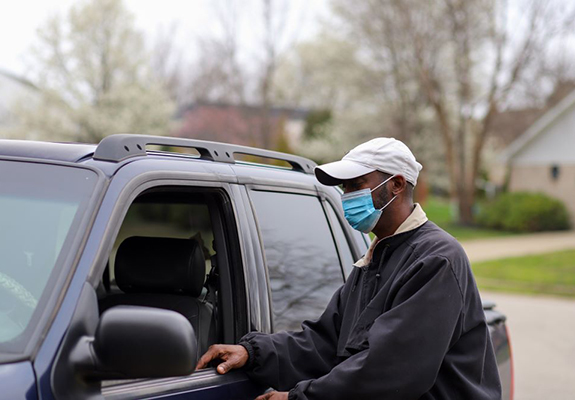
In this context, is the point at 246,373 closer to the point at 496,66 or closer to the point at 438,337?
the point at 438,337

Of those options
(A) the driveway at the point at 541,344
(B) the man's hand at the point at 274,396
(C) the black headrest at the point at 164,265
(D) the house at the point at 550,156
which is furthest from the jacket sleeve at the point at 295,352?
(D) the house at the point at 550,156

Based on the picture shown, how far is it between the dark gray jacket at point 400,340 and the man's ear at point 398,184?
17cm

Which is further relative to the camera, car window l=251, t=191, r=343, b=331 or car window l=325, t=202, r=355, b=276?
car window l=325, t=202, r=355, b=276

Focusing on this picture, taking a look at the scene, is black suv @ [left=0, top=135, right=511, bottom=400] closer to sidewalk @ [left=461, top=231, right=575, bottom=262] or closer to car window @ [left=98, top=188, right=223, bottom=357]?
car window @ [left=98, top=188, right=223, bottom=357]

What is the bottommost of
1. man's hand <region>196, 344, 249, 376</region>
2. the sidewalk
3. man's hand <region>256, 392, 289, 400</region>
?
the sidewalk

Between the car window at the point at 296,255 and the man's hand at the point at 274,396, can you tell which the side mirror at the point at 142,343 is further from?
the car window at the point at 296,255

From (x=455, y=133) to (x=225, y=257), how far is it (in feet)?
115

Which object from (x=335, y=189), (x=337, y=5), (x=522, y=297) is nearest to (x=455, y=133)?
(x=337, y=5)

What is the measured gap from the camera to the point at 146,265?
10.1 ft

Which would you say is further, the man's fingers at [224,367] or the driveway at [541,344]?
the driveway at [541,344]

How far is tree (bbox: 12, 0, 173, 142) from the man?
3073 centimetres

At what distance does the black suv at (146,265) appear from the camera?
1942 millimetres

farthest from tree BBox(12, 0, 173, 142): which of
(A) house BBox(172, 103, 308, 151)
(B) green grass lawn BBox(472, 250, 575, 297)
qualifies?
(B) green grass lawn BBox(472, 250, 575, 297)

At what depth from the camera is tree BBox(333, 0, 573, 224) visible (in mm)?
30781
